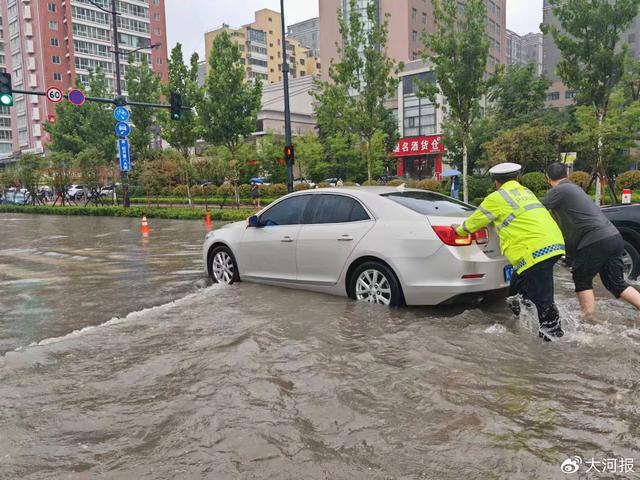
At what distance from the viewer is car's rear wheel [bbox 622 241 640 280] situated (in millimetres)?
7504

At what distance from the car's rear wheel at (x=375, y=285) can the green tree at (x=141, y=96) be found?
31514 mm

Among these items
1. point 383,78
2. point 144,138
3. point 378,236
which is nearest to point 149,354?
point 378,236

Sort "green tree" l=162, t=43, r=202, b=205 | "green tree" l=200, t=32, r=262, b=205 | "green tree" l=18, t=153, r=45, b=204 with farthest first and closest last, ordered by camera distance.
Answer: "green tree" l=18, t=153, r=45, b=204, "green tree" l=162, t=43, r=202, b=205, "green tree" l=200, t=32, r=262, b=205

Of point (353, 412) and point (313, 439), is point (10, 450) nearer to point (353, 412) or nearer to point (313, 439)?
point (313, 439)

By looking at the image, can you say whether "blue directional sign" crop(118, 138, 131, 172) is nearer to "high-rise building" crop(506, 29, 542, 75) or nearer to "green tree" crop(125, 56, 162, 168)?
"green tree" crop(125, 56, 162, 168)

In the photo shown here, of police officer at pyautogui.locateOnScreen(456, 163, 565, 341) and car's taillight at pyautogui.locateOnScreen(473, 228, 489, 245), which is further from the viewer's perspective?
car's taillight at pyautogui.locateOnScreen(473, 228, 489, 245)

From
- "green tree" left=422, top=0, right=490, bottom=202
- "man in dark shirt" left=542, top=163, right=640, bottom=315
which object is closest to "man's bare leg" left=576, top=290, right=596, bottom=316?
"man in dark shirt" left=542, top=163, right=640, bottom=315

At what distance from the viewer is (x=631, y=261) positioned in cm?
755

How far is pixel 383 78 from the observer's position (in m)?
21.6

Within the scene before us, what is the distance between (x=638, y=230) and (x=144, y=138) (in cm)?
3646

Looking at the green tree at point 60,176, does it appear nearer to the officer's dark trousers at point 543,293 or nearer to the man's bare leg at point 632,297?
the officer's dark trousers at point 543,293

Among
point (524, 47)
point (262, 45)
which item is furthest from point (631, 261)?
point (524, 47)

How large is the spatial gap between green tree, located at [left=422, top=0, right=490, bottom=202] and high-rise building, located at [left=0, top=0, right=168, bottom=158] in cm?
7605

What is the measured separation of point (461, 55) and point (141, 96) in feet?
80.2
